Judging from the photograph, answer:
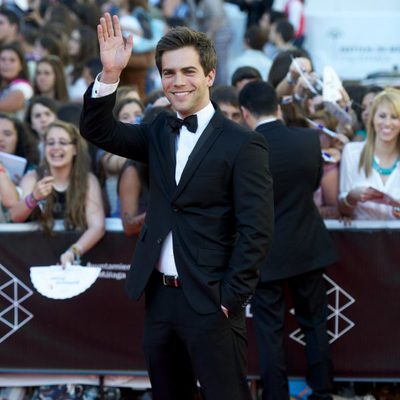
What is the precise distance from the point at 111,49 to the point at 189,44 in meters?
0.35

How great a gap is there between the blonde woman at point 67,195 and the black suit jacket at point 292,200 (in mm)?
1136

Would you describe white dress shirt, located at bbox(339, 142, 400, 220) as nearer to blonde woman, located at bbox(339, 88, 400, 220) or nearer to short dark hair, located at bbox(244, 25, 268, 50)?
blonde woman, located at bbox(339, 88, 400, 220)

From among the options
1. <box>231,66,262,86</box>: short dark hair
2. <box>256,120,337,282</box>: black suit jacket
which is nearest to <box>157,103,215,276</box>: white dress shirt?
<box>256,120,337,282</box>: black suit jacket

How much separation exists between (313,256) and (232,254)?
1.48m

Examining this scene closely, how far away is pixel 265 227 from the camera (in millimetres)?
3818

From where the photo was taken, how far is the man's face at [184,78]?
377cm

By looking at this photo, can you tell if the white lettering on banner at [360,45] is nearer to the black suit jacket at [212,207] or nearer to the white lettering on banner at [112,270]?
the white lettering on banner at [112,270]

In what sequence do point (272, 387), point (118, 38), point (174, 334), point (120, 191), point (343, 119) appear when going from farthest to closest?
point (343, 119)
point (120, 191)
point (272, 387)
point (174, 334)
point (118, 38)

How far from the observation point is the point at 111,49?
3682mm

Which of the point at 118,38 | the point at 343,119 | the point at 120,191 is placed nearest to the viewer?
the point at 118,38

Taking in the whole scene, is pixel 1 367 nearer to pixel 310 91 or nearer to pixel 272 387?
pixel 272 387

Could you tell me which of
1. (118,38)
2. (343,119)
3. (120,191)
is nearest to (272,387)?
(120,191)

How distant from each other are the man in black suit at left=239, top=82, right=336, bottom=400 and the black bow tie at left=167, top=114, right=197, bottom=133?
1.28m

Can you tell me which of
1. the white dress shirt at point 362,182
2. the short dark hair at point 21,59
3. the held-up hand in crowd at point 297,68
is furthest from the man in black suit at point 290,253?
the short dark hair at point 21,59
